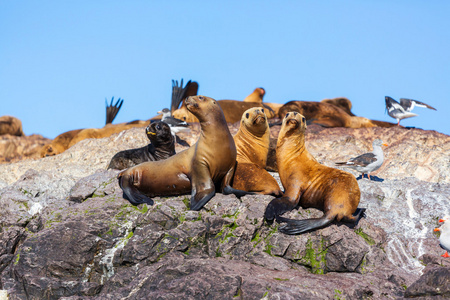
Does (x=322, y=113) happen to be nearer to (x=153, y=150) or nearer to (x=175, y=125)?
(x=175, y=125)

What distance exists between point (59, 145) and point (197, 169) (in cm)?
1243

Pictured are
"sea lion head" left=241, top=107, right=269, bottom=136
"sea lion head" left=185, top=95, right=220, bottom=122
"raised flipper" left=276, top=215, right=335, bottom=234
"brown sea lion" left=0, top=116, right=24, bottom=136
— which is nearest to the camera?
"raised flipper" left=276, top=215, right=335, bottom=234

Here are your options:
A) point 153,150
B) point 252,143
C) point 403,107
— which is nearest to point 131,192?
point 252,143

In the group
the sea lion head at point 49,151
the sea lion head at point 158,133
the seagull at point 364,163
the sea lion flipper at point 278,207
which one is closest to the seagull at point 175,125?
the sea lion head at point 158,133

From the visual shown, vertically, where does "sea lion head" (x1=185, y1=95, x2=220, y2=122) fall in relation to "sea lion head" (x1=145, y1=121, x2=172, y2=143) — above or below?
above

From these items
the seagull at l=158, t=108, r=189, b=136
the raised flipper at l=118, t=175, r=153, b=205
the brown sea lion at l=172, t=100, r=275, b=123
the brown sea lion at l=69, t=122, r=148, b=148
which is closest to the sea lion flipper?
the raised flipper at l=118, t=175, r=153, b=205

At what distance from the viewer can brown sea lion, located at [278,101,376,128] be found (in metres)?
17.6

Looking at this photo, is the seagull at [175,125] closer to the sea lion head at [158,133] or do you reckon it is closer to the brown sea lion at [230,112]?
the sea lion head at [158,133]

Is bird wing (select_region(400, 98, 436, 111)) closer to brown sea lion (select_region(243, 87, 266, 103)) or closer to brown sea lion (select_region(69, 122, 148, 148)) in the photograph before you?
brown sea lion (select_region(243, 87, 266, 103))

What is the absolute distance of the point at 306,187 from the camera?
7664 mm

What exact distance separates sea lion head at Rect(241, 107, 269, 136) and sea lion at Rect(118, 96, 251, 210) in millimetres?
1093

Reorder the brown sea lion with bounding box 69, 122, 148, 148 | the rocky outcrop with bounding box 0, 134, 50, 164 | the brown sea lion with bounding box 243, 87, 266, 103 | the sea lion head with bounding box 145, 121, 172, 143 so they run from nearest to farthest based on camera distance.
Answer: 1. the sea lion head with bounding box 145, 121, 172, 143
2. the brown sea lion with bounding box 69, 122, 148, 148
3. the rocky outcrop with bounding box 0, 134, 50, 164
4. the brown sea lion with bounding box 243, 87, 266, 103

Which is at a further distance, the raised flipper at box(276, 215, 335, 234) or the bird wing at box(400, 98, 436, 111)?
the bird wing at box(400, 98, 436, 111)

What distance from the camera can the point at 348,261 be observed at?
684cm
